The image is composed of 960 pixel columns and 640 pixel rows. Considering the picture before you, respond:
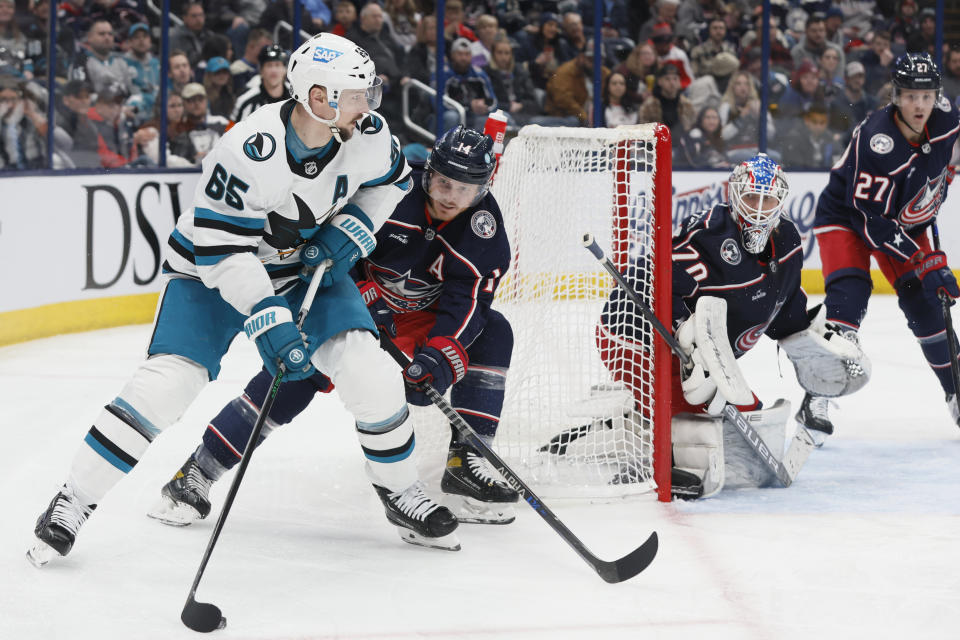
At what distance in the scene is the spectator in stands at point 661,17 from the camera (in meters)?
6.93

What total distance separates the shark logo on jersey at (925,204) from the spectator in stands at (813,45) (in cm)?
376

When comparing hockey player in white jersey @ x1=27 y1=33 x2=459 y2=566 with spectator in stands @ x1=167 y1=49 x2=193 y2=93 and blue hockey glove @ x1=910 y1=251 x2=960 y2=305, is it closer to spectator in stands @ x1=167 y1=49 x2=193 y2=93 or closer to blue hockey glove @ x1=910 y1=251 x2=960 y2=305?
blue hockey glove @ x1=910 y1=251 x2=960 y2=305

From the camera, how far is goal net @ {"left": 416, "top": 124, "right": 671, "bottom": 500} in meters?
2.78

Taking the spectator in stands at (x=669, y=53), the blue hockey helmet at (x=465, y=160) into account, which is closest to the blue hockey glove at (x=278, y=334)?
the blue hockey helmet at (x=465, y=160)

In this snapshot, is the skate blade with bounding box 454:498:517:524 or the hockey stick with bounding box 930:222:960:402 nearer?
the skate blade with bounding box 454:498:517:524

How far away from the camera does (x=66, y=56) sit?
5398 millimetres

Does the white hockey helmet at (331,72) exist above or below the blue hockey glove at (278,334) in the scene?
above

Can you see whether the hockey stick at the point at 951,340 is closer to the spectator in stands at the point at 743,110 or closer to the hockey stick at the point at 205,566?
the hockey stick at the point at 205,566

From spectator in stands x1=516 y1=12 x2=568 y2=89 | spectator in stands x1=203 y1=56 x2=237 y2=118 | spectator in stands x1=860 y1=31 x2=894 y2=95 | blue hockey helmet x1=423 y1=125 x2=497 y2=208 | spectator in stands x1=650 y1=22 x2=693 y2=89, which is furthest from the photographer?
spectator in stands x1=860 y1=31 x2=894 y2=95

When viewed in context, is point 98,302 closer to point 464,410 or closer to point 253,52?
point 253,52

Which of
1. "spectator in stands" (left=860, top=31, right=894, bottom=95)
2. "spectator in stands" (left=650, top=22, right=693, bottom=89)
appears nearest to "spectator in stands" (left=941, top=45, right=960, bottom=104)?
"spectator in stands" (left=860, top=31, right=894, bottom=95)

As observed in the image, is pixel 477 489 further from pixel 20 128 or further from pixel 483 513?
pixel 20 128

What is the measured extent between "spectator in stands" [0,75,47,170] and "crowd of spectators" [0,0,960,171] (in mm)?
239

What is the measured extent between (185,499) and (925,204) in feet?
7.68
